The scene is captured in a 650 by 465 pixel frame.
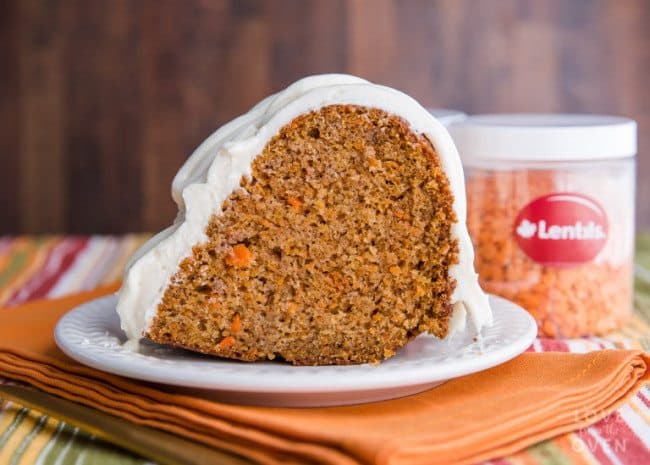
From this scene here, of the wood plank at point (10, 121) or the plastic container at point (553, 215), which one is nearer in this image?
the plastic container at point (553, 215)

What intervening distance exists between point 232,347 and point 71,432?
0.25m

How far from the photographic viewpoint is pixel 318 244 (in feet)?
4.49

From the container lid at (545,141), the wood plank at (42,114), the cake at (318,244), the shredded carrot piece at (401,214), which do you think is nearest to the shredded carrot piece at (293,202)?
the cake at (318,244)

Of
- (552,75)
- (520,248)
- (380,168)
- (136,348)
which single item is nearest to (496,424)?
(380,168)

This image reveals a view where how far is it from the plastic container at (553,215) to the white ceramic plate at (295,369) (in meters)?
0.29

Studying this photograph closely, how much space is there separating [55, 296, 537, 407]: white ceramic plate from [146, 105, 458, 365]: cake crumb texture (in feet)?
0.15

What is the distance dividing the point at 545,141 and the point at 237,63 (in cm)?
173

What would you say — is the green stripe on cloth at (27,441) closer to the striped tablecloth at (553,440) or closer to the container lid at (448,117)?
the striped tablecloth at (553,440)

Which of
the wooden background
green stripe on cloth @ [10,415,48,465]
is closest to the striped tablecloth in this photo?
green stripe on cloth @ [10,415,48,465]

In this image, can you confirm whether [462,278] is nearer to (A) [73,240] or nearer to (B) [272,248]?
(B) [272,248]

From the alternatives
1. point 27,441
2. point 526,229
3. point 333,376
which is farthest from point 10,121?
point 333,376

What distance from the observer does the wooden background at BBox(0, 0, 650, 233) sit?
126 inches

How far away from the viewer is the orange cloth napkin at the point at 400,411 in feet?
3.49

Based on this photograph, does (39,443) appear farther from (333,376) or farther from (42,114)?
(42,114)
